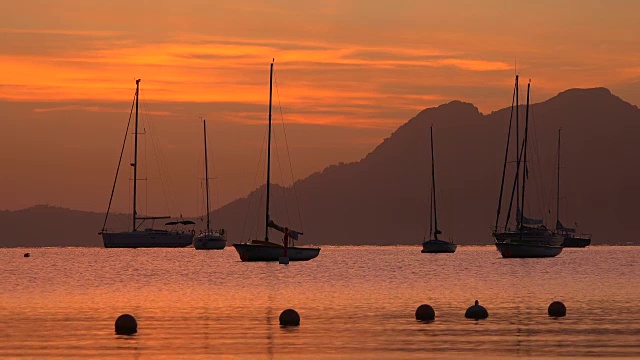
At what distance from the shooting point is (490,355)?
44188 mm

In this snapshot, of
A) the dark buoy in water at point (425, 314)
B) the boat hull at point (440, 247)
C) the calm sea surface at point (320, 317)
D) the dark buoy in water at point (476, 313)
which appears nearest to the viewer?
the calm sea surface at point (320, 317)

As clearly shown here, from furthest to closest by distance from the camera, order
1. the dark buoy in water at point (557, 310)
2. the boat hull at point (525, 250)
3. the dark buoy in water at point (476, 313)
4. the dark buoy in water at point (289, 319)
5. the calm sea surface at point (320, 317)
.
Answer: the boat hull at point (525, 250)
the dark buoy in water at point (557, 310)
the dark buoy in water at point (476, 313)
the dark buoy in water at point (289, 319)
the calm sea surface at point (320, 317)

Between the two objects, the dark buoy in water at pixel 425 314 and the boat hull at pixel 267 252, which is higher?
the dark buoy in water at pixel 425 314

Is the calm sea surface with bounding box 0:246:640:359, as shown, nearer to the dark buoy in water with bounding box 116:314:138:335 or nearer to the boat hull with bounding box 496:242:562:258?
the dark buoy in water with bounding box 116:314:138:335

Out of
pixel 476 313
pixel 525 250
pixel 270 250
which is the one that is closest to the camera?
pixel 476 313

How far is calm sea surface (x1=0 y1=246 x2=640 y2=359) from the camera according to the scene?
46469mm

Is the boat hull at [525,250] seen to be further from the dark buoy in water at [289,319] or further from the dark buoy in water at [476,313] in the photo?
the dark buoy in water at [289,319]

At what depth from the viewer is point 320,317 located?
61.9m

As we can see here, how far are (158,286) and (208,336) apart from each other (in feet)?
153

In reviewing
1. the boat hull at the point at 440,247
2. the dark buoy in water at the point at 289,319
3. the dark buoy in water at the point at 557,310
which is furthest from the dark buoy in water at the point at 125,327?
the boat hull at the point at 440,247

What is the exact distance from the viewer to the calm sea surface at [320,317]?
46.5 m

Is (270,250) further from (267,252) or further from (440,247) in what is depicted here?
(440,247)

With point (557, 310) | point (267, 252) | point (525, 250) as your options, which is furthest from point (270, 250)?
point (557, 310)

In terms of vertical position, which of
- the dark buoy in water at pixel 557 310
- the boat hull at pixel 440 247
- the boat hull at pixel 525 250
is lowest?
the boat hull at pixel 440 247
